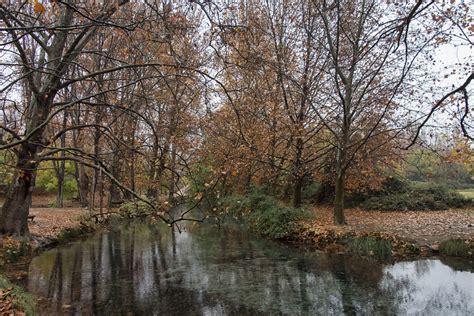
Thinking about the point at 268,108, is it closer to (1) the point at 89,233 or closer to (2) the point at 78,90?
(1) the point at 89,233

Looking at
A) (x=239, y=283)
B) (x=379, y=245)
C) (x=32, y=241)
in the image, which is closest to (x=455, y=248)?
(x=379, y=245)

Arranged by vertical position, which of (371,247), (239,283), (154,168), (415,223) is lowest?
(239,283)

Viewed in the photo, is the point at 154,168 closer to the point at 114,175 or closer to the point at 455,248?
the point at 114,175

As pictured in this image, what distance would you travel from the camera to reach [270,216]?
1580 cm

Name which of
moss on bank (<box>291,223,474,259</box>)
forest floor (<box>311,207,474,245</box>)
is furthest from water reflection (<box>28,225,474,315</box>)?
forest floor (<box>311,207,474,245</box>)

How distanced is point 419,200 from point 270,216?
8.44m

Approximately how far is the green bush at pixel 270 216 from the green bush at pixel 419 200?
6.02m

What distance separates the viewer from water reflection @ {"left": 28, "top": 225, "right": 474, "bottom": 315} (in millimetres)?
7715

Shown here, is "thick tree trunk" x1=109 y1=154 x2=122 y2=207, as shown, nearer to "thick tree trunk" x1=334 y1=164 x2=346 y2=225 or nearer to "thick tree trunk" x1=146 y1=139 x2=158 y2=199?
"thick tree trunk" x1=146 y1=139 x2=158 y2=199

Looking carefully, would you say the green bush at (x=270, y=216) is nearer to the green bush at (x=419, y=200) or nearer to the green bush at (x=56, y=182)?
the green bush at (x=419, y=200)

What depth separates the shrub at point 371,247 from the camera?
37.4 feet

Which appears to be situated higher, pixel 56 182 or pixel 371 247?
pixel 56 182

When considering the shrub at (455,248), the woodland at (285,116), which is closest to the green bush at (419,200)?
the woodland at (285,116)

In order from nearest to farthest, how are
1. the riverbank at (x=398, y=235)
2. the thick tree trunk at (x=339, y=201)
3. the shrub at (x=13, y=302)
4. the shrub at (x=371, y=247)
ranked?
the shrub at (x=13, y=302) → the riverbank at (x=398, y=235) → the shrub at (x=371, y=247) → the thick tree trunk at (x=339, y=201)
